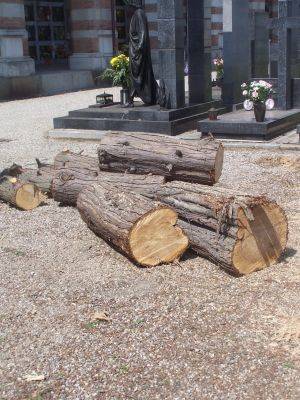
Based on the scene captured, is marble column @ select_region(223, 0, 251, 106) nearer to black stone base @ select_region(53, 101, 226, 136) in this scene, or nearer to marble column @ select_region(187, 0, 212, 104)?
marble column @ select_region(187, 0, 212, 104)

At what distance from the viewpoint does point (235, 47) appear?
14.1 m

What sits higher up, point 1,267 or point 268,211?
point 268,211

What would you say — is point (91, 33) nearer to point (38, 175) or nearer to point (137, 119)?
point (137, 119)

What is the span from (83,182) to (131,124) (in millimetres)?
5215

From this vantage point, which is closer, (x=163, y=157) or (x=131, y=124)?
(x=163, y=157)

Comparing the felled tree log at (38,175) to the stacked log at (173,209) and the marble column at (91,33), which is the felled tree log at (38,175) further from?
the marble column at (91,33)

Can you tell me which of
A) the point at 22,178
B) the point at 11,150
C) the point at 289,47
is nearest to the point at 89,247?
the point at 22,178

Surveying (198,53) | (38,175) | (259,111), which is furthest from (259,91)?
(38,175)

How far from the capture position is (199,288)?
4.92 meters

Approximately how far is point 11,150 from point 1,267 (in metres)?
6.24

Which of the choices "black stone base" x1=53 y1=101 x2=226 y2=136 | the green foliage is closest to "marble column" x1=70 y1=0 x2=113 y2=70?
the green foliage

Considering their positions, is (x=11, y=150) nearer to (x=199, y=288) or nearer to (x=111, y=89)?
(x=199, y=288)

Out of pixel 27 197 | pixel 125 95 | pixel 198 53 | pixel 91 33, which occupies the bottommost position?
pixel 27 197

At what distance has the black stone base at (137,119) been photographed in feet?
39.0
